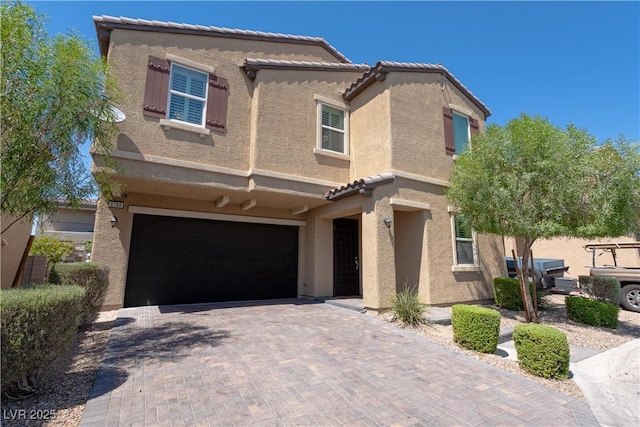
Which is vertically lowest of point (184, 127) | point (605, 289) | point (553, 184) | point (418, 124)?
point (605, 289)

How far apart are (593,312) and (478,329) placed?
5.16 meters

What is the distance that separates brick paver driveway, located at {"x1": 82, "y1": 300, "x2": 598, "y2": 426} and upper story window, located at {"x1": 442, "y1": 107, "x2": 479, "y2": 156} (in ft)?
24.4

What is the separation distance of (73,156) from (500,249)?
13213 mm

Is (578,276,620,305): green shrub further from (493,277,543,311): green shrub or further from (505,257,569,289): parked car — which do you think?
(505,257,569,289): parked car

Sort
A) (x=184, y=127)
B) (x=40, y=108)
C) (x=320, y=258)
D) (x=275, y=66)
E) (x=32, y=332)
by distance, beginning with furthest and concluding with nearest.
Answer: (x=320, y=258) → (x=275, y=66) → (x=184, y=127) → (x=40, y=108) → (x=32, y=332)

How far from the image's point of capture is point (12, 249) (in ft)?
27.4

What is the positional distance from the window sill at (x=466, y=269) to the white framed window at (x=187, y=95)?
9251 mm

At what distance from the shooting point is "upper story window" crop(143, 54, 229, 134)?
8359 millimetres

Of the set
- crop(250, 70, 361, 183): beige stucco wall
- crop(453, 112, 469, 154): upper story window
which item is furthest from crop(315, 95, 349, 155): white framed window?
crop(453, 112, 469, 154): upper story window

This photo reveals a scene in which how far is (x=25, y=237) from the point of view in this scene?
9.27 metres

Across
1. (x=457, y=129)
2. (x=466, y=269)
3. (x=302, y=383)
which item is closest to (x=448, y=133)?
(x=457, y=129)

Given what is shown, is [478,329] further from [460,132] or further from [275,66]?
[275,66]

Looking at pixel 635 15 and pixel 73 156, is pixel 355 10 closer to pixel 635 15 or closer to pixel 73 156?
pixel 635 15

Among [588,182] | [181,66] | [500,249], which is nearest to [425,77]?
[588,182]
